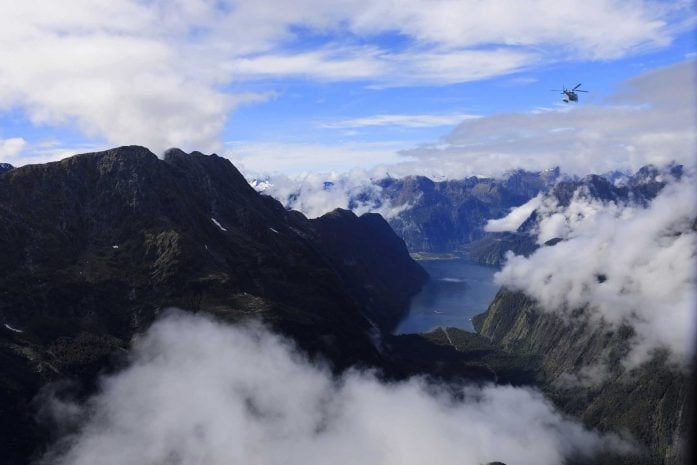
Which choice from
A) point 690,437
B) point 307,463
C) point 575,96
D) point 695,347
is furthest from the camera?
point 307,463

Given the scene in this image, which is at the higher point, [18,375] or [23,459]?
[18,375]

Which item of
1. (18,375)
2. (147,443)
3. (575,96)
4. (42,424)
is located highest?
(575,96)

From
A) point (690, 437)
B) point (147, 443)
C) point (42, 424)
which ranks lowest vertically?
point (147, 443)

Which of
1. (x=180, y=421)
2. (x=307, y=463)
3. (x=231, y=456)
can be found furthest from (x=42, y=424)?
(x=307, y=463)

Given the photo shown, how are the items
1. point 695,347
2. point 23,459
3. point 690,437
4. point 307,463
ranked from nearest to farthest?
1. point 690,437
2. point 695,347
3. point 23,459
4. point 307,463

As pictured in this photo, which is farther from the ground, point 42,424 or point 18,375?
point 18,375

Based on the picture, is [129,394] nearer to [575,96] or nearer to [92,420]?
[92,420]

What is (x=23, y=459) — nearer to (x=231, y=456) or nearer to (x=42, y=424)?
(x=42, y=424)

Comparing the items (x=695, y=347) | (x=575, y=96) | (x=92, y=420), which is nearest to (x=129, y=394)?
(x=92, y=420)

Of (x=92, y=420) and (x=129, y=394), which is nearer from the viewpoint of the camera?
A: (x=92, y=420)
